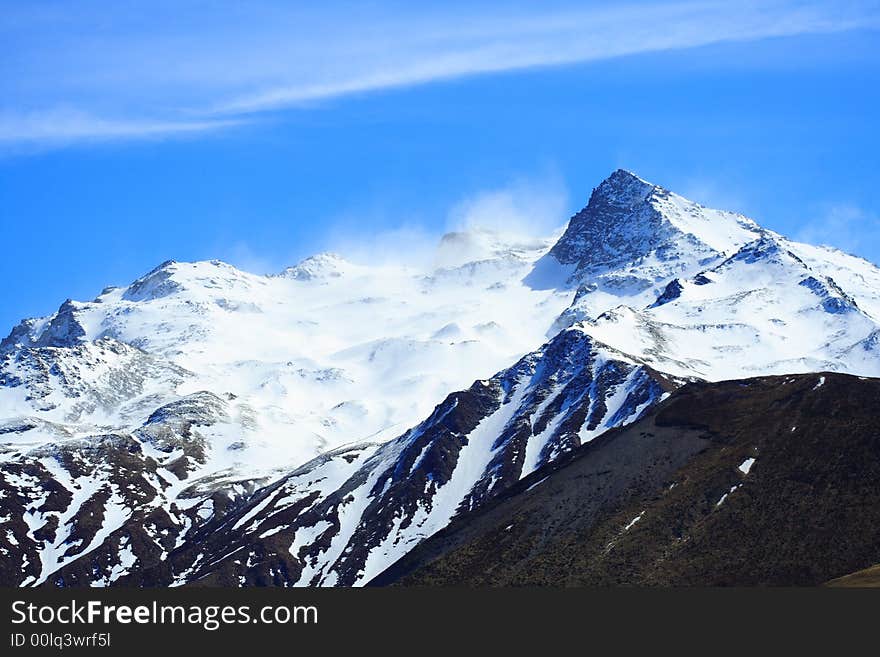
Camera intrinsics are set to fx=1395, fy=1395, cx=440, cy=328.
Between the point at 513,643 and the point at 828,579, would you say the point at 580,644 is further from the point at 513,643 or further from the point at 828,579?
the point at 828,579

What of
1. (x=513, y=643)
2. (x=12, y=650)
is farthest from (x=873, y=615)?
(x=12, y=650)

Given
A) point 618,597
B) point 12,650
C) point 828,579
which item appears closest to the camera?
point 12,650

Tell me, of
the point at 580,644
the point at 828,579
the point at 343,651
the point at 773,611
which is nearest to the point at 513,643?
the point at 580,644

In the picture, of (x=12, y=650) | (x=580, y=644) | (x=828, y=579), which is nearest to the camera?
(x=12, y=650)

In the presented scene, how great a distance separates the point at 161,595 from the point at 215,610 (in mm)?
5529

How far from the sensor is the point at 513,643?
138 meters

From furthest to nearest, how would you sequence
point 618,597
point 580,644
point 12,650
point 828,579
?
point 828,579, point 618,597, point 580,644, point 12,650

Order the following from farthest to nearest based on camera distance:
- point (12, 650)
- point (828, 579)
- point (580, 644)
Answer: point (828, 579) < point (580, 644) < point (12, 650)

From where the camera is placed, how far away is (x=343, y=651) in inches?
5207

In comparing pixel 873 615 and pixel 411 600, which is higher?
pixel 411 600

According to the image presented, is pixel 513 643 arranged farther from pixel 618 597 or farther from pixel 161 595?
pixel 161 595

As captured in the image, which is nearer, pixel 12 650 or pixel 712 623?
pixel 12 650

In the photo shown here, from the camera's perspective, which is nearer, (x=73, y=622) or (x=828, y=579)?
(x=73, y=622)

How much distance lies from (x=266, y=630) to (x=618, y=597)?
1629 inches
